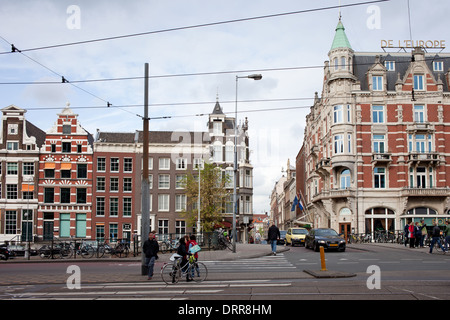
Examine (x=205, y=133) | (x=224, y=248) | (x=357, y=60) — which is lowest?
(x=224, y=248)

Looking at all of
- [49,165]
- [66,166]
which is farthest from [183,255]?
[49,165]

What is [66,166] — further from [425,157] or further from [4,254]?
[425,157]

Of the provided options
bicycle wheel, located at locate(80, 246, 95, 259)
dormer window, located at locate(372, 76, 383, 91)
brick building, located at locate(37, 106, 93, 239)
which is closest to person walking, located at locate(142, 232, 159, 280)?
bicycle wheel, located at locate(80, 246, 95, 259)

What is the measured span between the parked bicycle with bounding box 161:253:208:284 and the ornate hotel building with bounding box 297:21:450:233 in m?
38.9

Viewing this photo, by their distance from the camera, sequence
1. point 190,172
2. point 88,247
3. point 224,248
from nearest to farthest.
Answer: point 88,247, point 224,248, point 190,172

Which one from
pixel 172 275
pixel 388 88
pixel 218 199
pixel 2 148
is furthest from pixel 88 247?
pixel 388 88

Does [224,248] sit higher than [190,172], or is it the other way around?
[190,172]

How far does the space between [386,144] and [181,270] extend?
4242cm

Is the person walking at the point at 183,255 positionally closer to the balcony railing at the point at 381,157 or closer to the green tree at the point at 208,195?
the balcony railing at the point at 381,157

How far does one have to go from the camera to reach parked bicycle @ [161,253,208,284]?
17000mm

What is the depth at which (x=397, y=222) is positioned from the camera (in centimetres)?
5425
